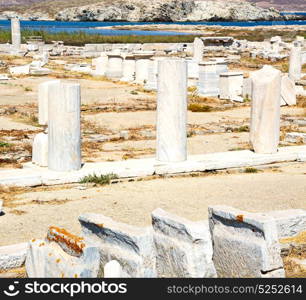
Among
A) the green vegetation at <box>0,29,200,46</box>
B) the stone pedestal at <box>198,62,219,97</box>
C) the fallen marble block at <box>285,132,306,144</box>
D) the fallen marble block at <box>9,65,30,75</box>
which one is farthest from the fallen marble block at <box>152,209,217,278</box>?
the green vegetation at <box>0,29,200,46</box>

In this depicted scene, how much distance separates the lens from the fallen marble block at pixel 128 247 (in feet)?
20.5

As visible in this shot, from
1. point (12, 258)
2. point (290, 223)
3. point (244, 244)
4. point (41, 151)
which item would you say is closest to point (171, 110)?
point (41, 151)

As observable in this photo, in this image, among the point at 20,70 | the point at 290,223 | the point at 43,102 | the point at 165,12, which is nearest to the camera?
the point at 290,223

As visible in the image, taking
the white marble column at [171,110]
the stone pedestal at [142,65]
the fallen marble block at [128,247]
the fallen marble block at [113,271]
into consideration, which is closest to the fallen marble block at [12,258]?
the fallen marble block at [128,247]

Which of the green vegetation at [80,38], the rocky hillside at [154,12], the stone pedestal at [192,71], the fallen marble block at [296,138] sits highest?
the fallen marble block at [296,138]

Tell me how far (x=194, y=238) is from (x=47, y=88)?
648 centimetres

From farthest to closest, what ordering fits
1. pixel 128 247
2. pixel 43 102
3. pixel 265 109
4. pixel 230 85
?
pixel 230 85
pixel 265 109
pixel 43 102
pixel 128 247

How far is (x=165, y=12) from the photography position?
6452 inches

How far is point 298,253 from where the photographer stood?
7.86 meters

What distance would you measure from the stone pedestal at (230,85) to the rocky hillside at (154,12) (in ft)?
456

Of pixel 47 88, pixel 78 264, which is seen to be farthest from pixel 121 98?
pixel 78 264

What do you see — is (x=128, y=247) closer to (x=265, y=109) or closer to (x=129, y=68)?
(x=265, y=109)

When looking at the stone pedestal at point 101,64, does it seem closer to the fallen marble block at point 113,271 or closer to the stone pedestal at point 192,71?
the stone pedestal at point 192,71

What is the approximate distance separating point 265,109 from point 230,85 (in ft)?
36.6
